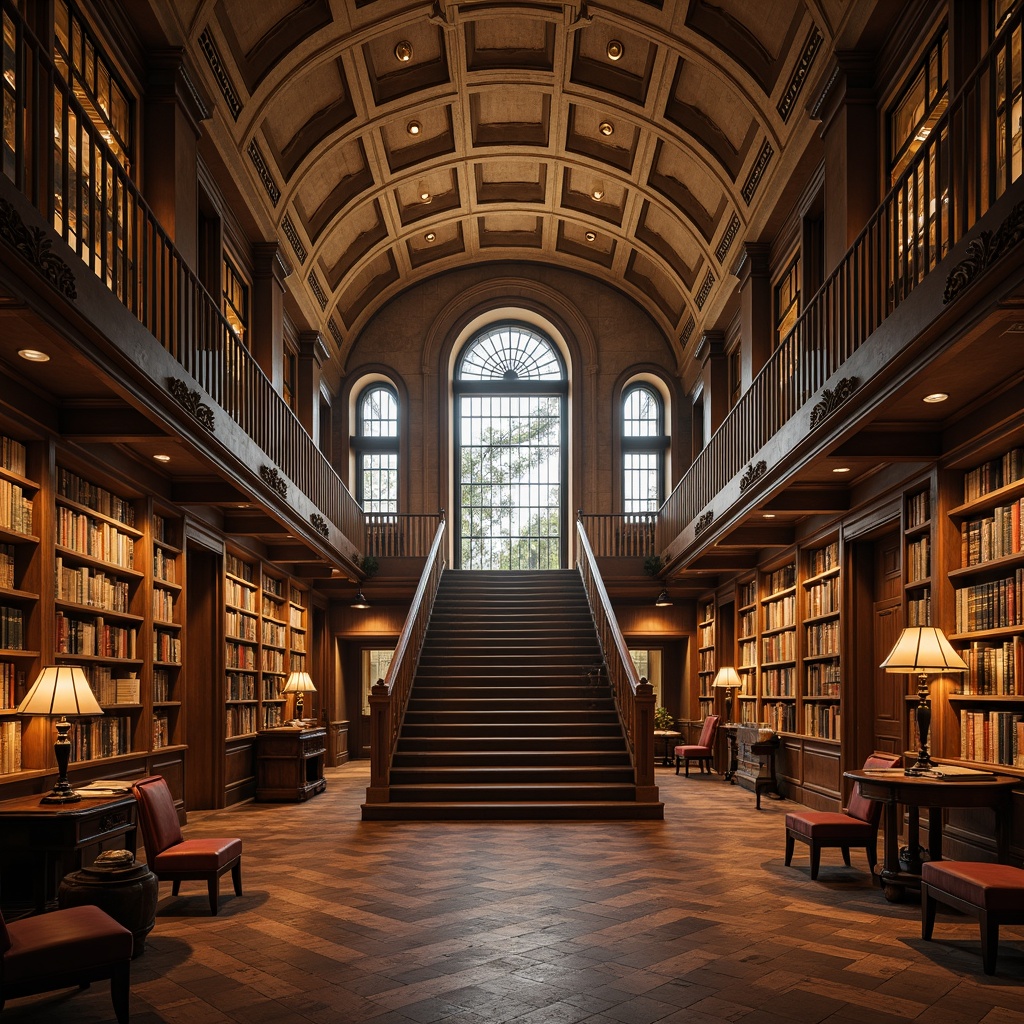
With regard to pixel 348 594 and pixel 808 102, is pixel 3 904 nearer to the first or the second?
pixel 808 102

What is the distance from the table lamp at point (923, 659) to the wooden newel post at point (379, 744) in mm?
5198

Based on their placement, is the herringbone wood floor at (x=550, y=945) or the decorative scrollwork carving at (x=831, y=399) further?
the decorative scrollwork carving at (x=831, y=399)

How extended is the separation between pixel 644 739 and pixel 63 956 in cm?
699

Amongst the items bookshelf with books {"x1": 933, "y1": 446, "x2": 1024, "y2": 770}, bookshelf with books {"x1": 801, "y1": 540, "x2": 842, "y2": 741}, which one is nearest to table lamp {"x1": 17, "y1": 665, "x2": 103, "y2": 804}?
bookshelf with books {"x1": 933, "y1": 446, "x2": 1024, "y2": 770}

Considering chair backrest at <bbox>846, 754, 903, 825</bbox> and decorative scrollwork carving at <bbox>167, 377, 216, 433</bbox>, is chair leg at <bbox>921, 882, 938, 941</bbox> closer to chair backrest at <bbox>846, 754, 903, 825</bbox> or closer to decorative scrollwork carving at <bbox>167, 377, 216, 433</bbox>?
chair backrest at <bbox>846, 754, 903, 825</bbox>

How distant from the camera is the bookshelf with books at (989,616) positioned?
633 cm

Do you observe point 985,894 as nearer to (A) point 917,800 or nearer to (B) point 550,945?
(A) point 917,800

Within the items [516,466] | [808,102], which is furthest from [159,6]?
[516,466]

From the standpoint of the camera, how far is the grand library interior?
5.96 meters

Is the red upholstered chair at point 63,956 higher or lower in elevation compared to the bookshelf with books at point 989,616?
lower

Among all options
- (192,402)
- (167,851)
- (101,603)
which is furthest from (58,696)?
(101,603)

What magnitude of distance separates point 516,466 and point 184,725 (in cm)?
1021

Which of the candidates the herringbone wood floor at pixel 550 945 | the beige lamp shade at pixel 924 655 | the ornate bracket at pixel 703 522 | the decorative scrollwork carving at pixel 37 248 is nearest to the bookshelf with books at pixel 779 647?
the ornate bracket at pixel 703 522

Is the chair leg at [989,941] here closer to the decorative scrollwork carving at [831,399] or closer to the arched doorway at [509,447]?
the decorative scrollwork carving at [831,399]
